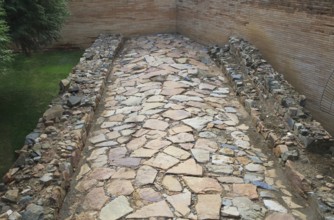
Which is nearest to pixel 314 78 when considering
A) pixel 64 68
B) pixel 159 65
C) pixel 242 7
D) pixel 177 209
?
pixel 242 7

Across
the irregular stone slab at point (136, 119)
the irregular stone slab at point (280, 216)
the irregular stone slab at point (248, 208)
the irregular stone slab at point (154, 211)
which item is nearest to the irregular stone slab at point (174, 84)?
the irregular stone slab at point (136, 119)

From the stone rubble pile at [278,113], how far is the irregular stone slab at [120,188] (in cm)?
210

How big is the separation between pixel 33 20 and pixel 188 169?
182 inches

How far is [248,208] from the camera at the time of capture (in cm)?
401

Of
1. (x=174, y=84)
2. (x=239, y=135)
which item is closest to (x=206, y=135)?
(x=239, y=135)

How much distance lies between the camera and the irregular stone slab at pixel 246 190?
4246 millimetres

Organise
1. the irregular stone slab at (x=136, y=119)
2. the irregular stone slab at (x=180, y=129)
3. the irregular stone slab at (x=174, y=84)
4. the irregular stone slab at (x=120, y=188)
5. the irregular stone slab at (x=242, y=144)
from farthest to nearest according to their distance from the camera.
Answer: the irregular stone slab at (x=174, y=84) < the irregular stone slab at (x=136, y=119) < the irregular stone slab at (x=180, y=129) < the irregular stone slab at (x=242, y=144) < the irregular stone slab at (x=120, y=188)

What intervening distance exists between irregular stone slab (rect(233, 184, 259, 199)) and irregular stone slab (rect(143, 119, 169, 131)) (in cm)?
178

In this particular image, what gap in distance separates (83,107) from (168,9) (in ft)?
23.5

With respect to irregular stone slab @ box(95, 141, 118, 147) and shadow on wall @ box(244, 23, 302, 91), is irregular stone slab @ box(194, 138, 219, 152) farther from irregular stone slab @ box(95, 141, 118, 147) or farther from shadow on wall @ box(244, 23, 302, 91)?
shadow on wall @ box(244, 23, 302, 91)

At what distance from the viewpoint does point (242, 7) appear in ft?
29.5

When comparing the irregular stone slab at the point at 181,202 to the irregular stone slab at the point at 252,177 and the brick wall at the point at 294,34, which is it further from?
the brick wall at the point at 294,34

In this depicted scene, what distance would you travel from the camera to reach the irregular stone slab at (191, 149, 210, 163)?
16.1 feet

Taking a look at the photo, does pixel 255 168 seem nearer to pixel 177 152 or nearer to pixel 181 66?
pixel 177 152
